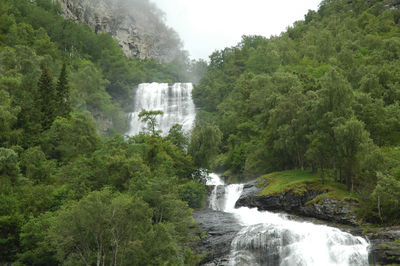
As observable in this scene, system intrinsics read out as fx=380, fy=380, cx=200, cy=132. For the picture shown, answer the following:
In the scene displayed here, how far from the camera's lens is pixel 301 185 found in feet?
131

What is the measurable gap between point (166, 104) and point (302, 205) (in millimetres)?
61036

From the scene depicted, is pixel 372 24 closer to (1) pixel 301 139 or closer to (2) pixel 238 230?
(1) pixel 301 139

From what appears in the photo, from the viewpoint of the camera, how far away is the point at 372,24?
101 metres

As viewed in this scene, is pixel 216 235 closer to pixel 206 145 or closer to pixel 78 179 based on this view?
pixel 78 179

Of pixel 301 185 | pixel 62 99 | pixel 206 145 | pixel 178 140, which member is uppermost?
pixel 62 99

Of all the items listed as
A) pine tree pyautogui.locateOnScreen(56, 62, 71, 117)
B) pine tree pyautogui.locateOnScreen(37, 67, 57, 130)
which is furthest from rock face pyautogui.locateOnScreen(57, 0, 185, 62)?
pine tree pyautogui.locateOnScreen(37, 67, 57, 130)

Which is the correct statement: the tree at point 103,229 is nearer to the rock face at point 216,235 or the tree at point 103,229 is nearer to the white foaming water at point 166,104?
the rock face at point 216,235

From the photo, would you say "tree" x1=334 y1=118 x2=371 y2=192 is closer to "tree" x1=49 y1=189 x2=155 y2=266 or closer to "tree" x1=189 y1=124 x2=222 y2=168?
"tree" x1=189 y1=124 x2=222 y2=168

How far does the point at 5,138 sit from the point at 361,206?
39.7 metres

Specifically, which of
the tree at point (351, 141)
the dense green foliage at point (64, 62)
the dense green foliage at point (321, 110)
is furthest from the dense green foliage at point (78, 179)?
the tree at point (351, 141)

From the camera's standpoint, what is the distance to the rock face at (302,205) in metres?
35.0

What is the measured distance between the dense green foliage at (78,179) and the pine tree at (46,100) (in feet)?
0.44

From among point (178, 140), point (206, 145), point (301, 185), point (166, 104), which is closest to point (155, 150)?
point (206, 145)

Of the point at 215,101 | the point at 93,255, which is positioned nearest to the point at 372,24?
the point at 215,101
